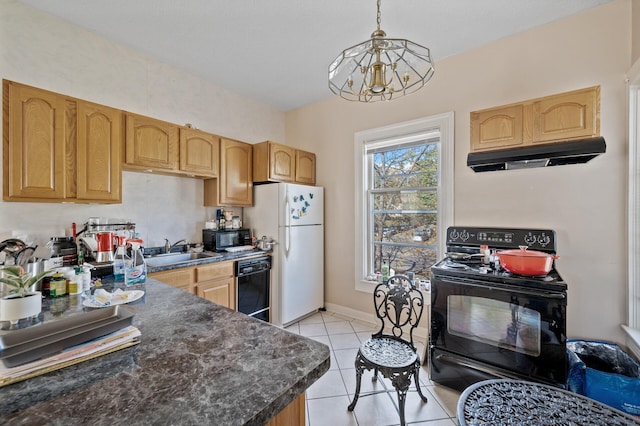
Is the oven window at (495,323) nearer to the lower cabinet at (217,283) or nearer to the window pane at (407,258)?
the window pane at (407,258)

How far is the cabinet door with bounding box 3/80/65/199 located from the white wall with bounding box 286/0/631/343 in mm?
3045

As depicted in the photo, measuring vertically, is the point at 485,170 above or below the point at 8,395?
above

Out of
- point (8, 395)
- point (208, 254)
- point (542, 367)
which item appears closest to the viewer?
point (8, 395)

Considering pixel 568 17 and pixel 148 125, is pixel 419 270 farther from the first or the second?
pixel 148 125

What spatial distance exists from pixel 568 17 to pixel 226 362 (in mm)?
3252

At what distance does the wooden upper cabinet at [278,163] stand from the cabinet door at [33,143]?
1699mm

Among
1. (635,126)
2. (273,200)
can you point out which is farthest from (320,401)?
(635,126)

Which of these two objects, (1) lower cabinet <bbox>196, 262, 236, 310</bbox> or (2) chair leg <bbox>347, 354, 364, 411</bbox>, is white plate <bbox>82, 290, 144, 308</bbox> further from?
(2) chair leg <bbox>347, 354, 364, 411</bbox>

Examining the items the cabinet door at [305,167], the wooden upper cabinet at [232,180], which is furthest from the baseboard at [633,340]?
the wooden upper cabinet at [232,180]

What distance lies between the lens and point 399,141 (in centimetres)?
297

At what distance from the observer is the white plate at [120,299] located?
4.02 ft

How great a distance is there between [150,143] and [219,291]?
1.51 meters

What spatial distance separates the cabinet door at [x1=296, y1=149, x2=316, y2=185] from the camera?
11.2 feet

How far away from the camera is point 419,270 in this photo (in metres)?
2.87
